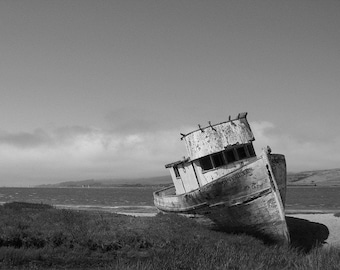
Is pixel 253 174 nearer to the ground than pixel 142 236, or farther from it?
farther from it

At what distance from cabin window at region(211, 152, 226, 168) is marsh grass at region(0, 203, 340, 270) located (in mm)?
3300

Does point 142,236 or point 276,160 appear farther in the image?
point 276,160

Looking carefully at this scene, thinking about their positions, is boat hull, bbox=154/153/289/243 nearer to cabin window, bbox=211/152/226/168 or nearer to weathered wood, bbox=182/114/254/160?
cabin window, bbox=211/152/226/168

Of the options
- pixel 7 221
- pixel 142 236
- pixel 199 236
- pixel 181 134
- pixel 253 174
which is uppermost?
pixel 181 134

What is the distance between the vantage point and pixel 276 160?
17.9 metres

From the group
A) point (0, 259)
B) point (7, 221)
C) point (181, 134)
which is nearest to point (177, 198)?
point (181, 134)

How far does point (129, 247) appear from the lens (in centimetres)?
1235

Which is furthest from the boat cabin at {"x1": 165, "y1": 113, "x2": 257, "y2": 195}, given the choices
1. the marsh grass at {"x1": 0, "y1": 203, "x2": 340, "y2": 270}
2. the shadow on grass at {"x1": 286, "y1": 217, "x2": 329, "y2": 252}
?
the shadow on grass at {"x1": 286, "y1": 217, "x2": 329, "y2": 252}

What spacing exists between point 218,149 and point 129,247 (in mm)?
7610

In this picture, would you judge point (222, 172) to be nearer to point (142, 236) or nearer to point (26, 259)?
point (142, 236)

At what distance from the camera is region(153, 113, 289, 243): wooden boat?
15.6 meters

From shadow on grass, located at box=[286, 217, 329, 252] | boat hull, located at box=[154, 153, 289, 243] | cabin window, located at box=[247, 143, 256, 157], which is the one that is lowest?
shadow on grass, located at box=[286, 217, 329, 252]

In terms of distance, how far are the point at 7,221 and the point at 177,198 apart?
867cm

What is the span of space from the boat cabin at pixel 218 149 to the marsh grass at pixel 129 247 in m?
2.78
